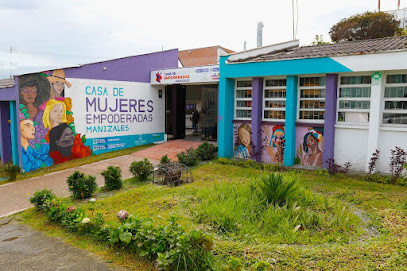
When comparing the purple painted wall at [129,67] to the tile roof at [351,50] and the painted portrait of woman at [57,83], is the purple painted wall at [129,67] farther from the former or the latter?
the tile roof at [351,50]

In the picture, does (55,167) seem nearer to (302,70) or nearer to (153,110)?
(153,110)

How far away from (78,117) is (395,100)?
10616 mm

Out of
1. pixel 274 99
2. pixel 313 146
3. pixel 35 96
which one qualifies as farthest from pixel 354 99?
pixel 35 96

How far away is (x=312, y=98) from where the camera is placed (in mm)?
9766

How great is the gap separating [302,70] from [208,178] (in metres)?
4.26

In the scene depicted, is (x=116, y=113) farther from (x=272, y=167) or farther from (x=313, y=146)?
(x=313, y=146)

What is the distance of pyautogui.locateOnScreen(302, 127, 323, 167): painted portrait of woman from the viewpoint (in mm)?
9602

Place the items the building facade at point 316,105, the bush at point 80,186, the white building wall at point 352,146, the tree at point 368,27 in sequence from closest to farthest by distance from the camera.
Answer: the bush at point 80,186, the building facade at point 316,105, the white building wall at point 352,146, the tree at point 368,27

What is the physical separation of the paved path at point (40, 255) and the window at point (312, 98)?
762 cm

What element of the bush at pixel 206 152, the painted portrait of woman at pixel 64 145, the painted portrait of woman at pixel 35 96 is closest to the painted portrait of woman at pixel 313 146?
the bush at pixel 206 152

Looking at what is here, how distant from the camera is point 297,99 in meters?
10.0

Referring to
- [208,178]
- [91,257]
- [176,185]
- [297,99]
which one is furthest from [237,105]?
[91,257]

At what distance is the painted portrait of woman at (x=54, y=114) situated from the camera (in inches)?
441

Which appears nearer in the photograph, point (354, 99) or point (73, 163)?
point (354, 99)
